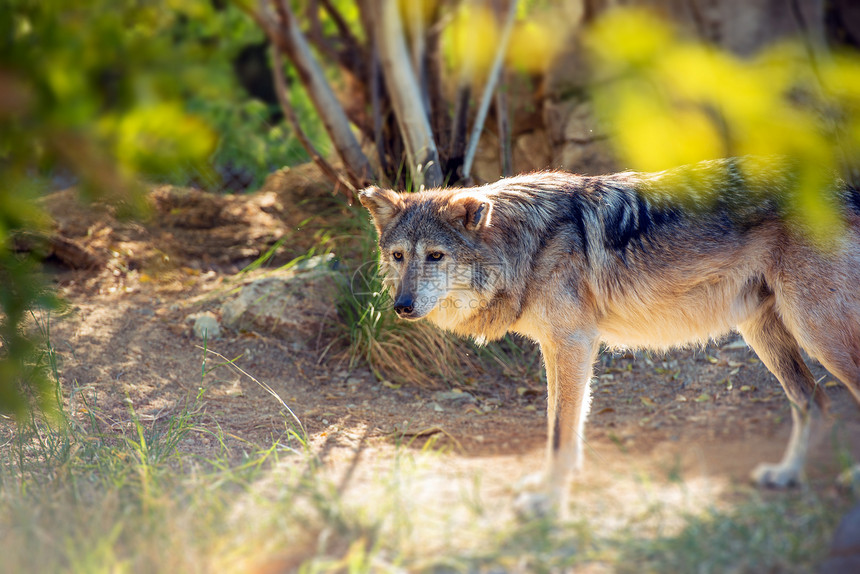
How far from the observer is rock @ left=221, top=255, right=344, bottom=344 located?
20.1 ft

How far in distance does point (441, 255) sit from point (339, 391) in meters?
1.93

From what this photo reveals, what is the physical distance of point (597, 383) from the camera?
5.76m

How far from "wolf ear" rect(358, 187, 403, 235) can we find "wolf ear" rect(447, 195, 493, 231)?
1.49 feet

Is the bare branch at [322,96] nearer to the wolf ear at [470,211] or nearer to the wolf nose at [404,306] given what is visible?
the wolf ear at [470,211]

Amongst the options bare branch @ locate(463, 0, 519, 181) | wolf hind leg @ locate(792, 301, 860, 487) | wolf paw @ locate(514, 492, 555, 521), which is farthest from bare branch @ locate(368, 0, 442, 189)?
wolf paw @ locate(514, 492, 555, 521)

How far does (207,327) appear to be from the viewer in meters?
6.07

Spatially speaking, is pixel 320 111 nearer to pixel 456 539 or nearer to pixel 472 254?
pixel 472 254

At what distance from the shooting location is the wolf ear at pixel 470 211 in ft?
13.4

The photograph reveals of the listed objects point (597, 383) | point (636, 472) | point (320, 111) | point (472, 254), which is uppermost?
point (320, 111)

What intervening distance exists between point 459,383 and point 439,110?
10.2 feet

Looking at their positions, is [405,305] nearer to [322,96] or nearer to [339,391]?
[339,391]

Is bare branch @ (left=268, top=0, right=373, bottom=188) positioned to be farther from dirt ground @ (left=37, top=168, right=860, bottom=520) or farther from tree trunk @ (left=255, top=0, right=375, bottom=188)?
dirt ground @ (left=37, top=168, right=860, bottom=520)

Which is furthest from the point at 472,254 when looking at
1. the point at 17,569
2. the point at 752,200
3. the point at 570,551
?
the point at 17,569

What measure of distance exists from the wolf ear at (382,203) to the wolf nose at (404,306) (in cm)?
70
